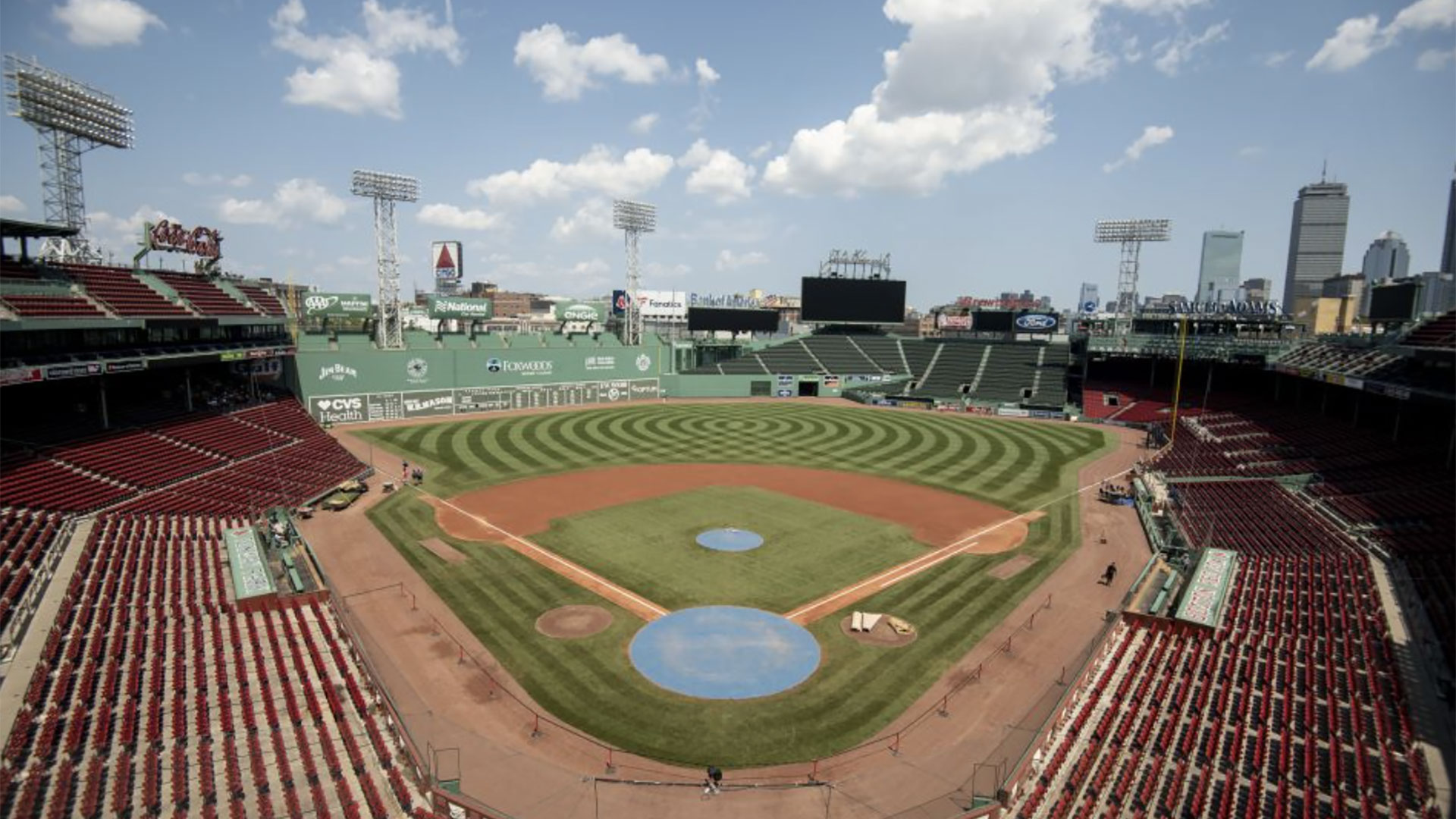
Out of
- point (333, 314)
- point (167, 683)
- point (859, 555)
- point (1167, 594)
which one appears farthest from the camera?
point (333, 314)

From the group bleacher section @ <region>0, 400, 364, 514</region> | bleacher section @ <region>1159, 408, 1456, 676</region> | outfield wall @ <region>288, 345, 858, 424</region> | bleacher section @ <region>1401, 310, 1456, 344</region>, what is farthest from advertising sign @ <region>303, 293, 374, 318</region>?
bleacher section @ <region>1401, 310, 1456, 344</region>

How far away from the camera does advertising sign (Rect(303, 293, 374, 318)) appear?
67.9 meters

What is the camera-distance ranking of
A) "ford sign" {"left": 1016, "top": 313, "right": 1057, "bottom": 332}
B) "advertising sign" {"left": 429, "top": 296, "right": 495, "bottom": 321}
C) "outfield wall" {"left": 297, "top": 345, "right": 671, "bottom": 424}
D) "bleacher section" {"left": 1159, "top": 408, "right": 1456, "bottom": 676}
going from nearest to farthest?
1. "bleacher section" {"left": 1159, "top": 408, "right": 1456, "bottom": 676}
2. "outfield wall" {"left": 297, "top": 345, "right": 671, "bottom": 424}
3. "advertising sign" {"left": 429, "top": 296, "right": 495, "bottom": 321}
4. "ford sign" {"left": 1016, "top": 313, "right": 1057, "bottom": 332}

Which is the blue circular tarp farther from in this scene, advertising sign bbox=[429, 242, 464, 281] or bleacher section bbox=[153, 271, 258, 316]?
advertising sign bbox=[429, 242, 464, 281]

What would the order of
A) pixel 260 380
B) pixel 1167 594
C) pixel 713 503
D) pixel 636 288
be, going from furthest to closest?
pixel 636 288 → pixel 260 380 → pixel 713 503 → pixel 1167 594

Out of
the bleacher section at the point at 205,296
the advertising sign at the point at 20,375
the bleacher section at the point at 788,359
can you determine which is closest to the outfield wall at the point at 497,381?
the bleacher section at the point at 788,359

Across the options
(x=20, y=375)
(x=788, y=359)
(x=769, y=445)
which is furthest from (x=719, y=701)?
(x=788, y=359)

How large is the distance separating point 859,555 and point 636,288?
63841 millimetres

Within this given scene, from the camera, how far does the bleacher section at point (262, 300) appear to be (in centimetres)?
5603

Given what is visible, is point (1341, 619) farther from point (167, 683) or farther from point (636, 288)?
point (636, 288)

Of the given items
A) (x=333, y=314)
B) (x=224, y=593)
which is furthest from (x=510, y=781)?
(x=333, y=314)

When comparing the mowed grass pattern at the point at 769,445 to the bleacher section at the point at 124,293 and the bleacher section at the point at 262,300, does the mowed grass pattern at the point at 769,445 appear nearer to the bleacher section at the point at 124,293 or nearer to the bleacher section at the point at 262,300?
the bleacher section at the point at 262,300

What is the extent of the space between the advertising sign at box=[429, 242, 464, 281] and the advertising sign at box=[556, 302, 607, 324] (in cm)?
1204

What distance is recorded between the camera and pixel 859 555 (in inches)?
1292
